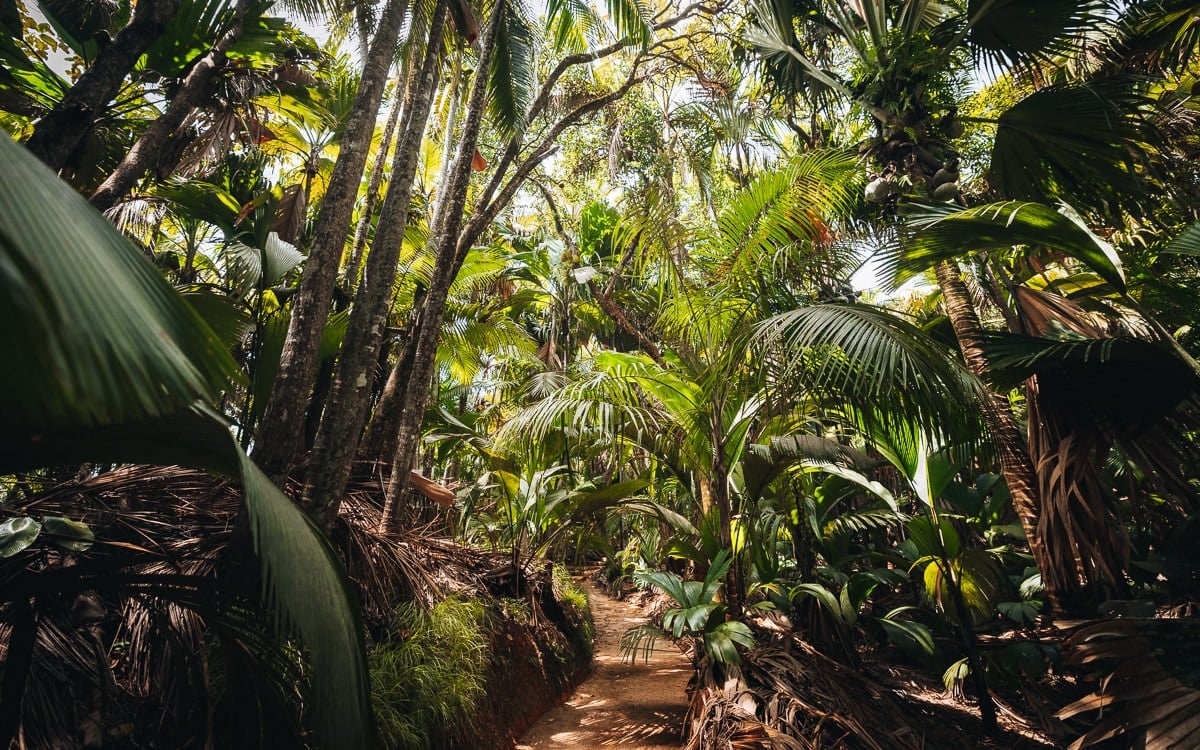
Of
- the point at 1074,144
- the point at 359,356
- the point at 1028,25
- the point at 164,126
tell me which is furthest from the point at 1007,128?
the point at 164,126

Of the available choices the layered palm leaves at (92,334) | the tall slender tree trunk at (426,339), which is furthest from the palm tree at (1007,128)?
the layered palm leaves at (92,334)

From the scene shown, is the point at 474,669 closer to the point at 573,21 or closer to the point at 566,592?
the point at 566,592

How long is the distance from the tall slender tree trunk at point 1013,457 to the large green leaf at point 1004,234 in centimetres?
59

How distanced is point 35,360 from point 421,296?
598 centimetres

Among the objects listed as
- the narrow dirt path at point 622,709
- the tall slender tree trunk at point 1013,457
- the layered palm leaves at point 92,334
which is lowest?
the narrow dirt path at point 622,709

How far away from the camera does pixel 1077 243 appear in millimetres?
2500

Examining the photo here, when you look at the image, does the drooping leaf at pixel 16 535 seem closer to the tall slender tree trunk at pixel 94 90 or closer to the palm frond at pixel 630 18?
the tall slender tree trunk at pixel 94 90

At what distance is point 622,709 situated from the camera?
4398mm

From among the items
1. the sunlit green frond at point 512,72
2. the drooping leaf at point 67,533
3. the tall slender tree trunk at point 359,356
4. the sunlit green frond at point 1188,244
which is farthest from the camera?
the sunlit green frond at point 512,72

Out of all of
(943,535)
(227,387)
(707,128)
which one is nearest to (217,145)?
Result: (227,387)

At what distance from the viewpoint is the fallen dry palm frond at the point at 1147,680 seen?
2176 mm

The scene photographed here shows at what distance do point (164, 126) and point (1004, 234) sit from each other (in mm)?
4826

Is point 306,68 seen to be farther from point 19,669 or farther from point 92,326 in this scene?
point 92,326

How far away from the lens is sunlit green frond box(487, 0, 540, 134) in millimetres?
6152
